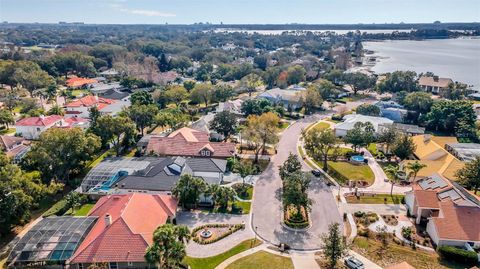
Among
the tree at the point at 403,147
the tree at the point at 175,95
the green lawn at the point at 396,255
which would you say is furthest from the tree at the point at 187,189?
the tree at the point at 175,95

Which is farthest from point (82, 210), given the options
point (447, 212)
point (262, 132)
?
point (447, 212)

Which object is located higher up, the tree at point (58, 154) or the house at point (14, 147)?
the tree at point (58, 154)

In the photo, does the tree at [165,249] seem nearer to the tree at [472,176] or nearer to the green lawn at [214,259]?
the green lawn at [214,259]

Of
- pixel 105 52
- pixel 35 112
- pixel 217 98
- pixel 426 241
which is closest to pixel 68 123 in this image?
pixel 35 112

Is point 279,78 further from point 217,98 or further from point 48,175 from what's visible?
point 48,175

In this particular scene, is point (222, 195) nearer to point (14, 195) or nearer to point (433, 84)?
point (14, 195)
